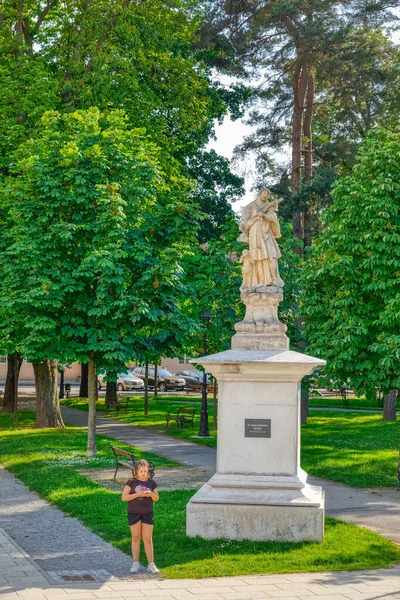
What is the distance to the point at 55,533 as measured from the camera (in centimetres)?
1338

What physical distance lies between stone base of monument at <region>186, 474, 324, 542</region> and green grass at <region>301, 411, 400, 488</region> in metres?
7.19

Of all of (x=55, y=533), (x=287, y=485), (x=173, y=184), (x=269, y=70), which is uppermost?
(x=269, y=70)

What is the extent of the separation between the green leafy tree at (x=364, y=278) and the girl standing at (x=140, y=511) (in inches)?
374

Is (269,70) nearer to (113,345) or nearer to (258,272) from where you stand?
(113,345)

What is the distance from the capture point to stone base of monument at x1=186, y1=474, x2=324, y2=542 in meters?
12.2

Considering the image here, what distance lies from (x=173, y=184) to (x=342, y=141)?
10.8 meters

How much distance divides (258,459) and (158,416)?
24.1 metres

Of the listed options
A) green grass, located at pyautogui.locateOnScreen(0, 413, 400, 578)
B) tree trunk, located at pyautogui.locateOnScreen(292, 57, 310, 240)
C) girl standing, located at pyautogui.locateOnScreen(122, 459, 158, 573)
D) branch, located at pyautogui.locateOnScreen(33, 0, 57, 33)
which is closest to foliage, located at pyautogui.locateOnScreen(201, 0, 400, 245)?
tree trunk, located at pyautogui.locateOnScreen(292, 57, 310, 240)

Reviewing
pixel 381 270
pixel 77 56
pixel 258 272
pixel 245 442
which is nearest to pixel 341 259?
pixel 381 270

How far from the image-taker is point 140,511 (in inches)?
423

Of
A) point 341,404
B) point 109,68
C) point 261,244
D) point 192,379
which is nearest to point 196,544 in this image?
point 261,244

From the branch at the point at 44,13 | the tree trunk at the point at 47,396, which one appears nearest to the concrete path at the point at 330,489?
the tree trunk at the point at 47,396

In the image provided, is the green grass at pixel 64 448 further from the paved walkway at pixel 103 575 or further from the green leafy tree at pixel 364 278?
the green leafy tree at pixel 364 278

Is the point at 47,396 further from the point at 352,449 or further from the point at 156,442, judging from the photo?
the point at 352,449
